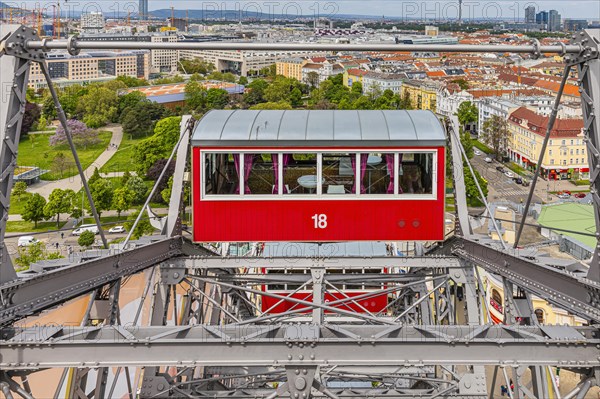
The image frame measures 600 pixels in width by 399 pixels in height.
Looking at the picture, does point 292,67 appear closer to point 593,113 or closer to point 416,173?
point 416,173

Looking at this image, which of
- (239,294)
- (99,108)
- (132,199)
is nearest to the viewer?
(239,294)

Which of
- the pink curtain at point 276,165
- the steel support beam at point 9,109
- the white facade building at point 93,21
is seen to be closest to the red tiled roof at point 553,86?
the pink curtain at point 276,165

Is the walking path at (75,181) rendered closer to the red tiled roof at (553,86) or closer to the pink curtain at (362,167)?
the pink curtain at (362,167)

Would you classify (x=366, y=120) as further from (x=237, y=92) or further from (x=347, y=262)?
(x=237, y=92)

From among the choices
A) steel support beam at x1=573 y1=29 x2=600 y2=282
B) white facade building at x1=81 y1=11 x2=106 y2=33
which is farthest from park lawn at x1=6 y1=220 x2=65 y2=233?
white facade building at x1=81 y1=11 x2=106 y2=33

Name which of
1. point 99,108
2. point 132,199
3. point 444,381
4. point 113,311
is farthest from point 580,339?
point 99,108

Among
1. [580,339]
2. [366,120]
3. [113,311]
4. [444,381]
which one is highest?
[366,120]
